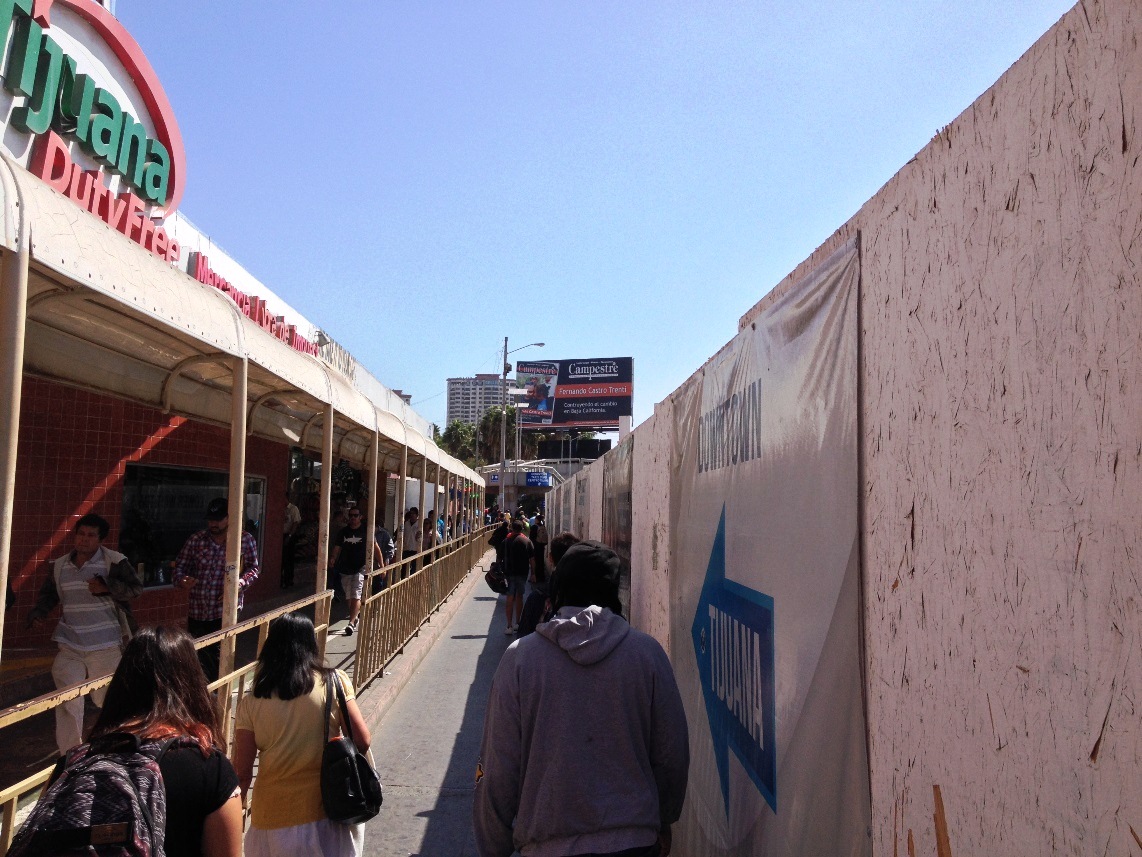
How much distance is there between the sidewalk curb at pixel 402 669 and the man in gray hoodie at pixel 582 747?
480cm

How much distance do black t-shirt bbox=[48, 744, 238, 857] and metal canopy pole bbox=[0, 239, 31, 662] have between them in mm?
1031

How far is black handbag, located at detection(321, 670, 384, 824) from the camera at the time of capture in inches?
138

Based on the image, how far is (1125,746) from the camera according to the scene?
1302 millimetres

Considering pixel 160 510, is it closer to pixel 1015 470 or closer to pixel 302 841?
pixel 302 841

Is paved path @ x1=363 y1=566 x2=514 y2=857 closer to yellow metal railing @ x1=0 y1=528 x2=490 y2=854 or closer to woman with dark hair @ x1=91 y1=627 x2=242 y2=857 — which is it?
yellow metal railing @ x1=0 y1=528 x2=490 y2=854

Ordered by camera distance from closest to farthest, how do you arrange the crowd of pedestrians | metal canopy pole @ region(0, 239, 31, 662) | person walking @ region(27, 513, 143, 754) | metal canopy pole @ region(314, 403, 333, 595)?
1. the crowd of pedestrians
2. metal canopy pole @ region(0, 239, 31, 662)
3. person walking @ region(27, 513, 143, 754)
4. metal canopy pole @ region(314, 403, 333, 595)

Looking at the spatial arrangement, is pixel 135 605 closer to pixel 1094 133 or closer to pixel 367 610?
pixel 367 610

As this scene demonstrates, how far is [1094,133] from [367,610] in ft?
26.3

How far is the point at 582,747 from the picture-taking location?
8.51ft

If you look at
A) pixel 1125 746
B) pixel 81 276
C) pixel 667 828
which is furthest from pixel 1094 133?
pixel 81 276

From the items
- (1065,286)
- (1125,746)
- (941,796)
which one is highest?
(1065,286)

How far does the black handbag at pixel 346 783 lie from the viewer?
350cm

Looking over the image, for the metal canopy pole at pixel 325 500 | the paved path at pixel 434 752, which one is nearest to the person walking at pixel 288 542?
the paved path at pixel 434 752

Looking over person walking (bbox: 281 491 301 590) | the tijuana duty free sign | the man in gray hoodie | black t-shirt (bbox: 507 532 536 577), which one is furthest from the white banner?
person walking (bbox: 281 491 301 590)
